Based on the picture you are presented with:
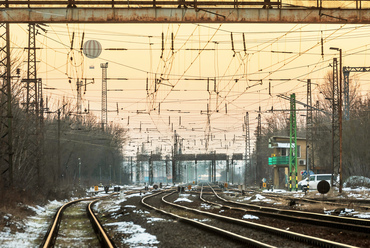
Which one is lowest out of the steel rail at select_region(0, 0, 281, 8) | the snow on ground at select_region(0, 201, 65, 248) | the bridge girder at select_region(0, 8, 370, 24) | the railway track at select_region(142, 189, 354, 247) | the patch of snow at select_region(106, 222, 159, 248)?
the snow on ground at select_region(0, 201, 65, 248)

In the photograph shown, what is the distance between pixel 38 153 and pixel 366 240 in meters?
31.8

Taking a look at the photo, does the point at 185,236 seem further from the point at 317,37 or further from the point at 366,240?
the point at 317,37

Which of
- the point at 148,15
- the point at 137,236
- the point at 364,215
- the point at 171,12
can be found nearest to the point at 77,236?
the point at 137,236

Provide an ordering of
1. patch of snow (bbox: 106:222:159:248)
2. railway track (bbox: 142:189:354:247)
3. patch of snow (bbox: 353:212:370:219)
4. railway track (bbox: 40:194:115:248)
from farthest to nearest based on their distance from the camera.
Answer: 1. patch of snow (bbox: 353:212:370:219)
2. railway track (bbox: 40:194:115:248)
3. patch of snow (bbox: 106:222:159:248)
4. railway track (bbox: 142:189:354:247)

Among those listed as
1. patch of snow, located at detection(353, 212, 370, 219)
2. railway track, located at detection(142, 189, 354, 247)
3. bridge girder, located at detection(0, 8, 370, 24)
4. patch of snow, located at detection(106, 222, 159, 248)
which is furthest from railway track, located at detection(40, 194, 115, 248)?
patch of snow, located at detection(353, 212, 370, 219)

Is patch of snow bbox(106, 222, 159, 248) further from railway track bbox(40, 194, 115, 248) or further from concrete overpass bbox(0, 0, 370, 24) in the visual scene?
concrete overpass bbox(0, 0, 370, 24)

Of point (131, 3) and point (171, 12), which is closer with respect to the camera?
point (171, 12)

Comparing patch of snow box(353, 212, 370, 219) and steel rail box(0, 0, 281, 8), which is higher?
steel rail box(0, 0, 281, 8)

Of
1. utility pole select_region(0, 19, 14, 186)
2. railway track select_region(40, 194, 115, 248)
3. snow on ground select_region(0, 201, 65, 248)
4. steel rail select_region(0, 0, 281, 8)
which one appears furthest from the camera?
utility pole select_region(0, 19, 14, 186)

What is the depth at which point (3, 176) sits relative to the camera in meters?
34.8

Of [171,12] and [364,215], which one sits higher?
[171,12]

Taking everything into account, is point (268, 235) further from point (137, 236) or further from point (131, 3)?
point (131, 3)

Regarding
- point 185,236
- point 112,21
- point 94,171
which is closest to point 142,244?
point 185,236

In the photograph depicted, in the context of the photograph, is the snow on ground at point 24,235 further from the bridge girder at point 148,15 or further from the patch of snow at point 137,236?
the bridge girder at point 148,15
